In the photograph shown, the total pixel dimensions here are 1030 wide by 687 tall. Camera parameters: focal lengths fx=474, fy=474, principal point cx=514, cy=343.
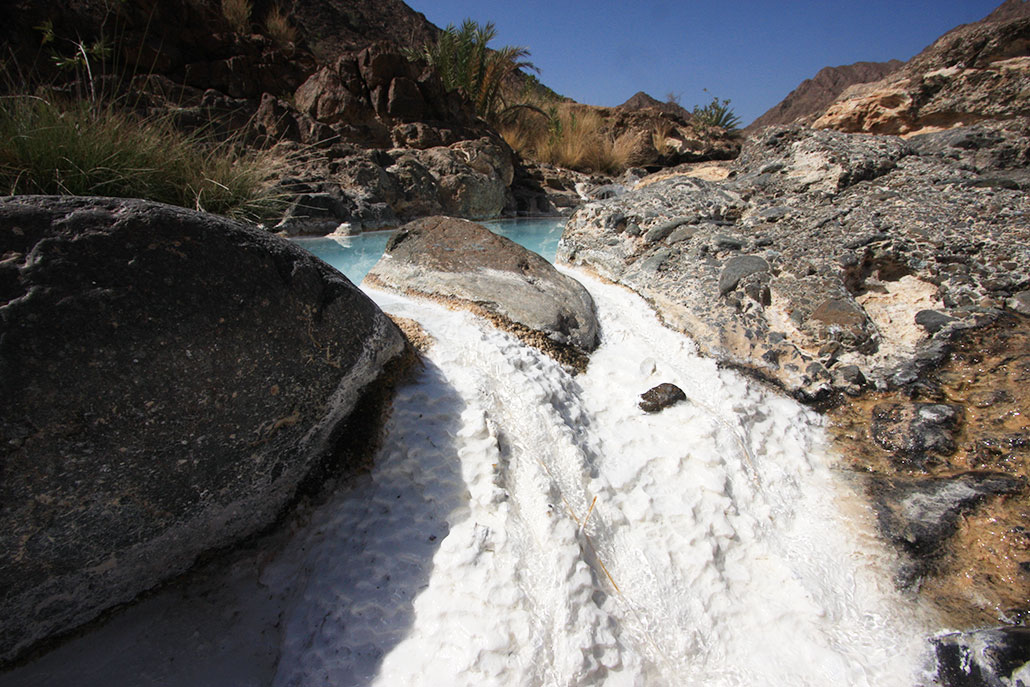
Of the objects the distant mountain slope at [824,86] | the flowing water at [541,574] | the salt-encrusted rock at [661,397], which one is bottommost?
the flowing water at [541,574]

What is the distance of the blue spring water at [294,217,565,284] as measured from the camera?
4.16m

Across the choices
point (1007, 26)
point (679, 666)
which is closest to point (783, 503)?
point (679, 666)

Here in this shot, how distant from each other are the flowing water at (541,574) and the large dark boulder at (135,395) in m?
0.13

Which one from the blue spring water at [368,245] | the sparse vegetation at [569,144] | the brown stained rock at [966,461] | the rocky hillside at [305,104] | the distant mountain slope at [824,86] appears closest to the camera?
the brown stained rock at [966,461]

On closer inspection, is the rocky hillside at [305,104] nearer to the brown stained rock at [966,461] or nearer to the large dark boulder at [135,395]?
the large dark boulder at [135,395]

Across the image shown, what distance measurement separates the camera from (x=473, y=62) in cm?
1168

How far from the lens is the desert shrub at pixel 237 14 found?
374 inches

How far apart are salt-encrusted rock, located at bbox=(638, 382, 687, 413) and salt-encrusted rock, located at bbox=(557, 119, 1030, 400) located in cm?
38

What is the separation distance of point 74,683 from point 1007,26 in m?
6.44

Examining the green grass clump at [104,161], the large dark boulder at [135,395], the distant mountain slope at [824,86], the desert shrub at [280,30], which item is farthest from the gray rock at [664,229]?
the distant mountain slope at [824,86]

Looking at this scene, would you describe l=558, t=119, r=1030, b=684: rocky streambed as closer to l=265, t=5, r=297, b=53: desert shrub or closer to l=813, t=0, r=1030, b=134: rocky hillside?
l=813, t=0, r=1030, b=134: rocky hillside

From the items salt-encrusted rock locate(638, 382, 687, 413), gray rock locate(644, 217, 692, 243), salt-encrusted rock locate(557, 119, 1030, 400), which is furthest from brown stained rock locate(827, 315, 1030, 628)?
gray rock locate(644, 217, 692, 243)

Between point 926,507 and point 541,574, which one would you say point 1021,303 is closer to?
point 926,507

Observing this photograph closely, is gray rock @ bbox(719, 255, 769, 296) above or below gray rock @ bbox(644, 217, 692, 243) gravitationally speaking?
below
